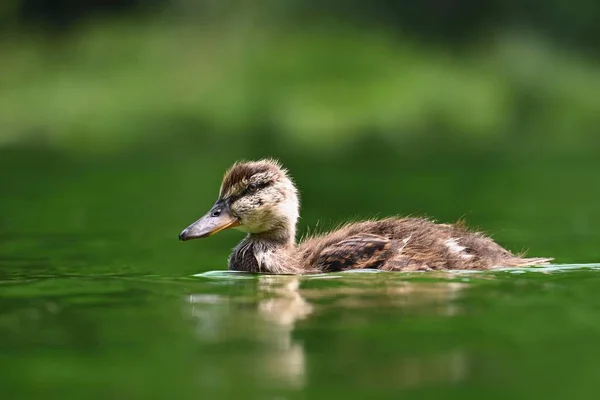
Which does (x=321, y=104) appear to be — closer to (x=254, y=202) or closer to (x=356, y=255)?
(x=254, y=202)

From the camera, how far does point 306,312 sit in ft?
28.9

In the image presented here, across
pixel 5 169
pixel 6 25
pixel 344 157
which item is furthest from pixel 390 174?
pixel 6 25

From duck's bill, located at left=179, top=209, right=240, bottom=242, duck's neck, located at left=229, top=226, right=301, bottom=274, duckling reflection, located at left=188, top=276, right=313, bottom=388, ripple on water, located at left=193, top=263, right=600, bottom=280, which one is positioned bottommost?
duckling reflection, located at left=188, top=276, right=313, bottom=388

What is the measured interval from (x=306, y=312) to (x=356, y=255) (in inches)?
65.2

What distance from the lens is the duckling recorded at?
10.5m

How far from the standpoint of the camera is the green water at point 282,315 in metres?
7.04

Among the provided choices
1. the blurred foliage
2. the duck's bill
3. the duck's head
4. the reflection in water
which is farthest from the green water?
the blurred foliage

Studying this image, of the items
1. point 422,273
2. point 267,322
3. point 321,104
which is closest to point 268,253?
point 422,273

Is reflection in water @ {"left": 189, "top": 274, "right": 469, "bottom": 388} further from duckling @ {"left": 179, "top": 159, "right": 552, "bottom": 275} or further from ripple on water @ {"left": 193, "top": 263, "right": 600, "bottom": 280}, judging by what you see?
duckling @ {"left": 179, "top": 159, "right": 552, "bottom": 275}

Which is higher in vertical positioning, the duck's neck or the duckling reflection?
the duck's neck

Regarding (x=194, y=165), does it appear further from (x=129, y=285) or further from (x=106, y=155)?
(x=129, y=285)

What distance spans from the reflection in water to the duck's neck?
24 cm

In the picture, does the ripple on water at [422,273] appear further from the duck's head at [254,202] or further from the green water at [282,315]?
the duck's head at [254,202]

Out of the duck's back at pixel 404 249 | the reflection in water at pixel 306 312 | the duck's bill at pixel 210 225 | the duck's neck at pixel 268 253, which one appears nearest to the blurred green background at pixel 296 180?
the reflection in water at pixel 306 312
